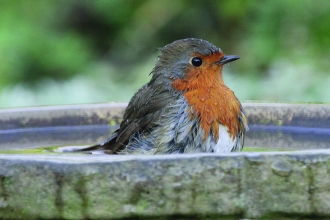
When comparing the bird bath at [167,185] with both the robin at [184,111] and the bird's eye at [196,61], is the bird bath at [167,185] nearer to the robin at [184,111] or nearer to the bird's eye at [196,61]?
the robin at [184,111]

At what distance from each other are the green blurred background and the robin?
9.38ft

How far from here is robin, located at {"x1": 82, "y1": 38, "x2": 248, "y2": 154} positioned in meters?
3.83

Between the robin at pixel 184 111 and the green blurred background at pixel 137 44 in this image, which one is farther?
the green blurred background at pixel 137 44

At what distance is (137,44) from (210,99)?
5638 millimetres

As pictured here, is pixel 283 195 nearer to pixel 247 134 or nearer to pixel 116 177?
pixel 116 177

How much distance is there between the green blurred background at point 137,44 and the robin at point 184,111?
9.38 feet

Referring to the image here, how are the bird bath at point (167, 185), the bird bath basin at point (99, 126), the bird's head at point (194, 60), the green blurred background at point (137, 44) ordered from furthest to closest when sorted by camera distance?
the green blurred background at point (137, 44), the bird's head at point (194, 60), the bird bath basin at point (99, 126), the bird bath at point (167, 185)

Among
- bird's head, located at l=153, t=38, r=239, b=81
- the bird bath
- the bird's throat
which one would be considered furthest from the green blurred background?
the bird bath

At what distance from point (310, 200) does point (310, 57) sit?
591 cm

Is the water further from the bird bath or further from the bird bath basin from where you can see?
the bird bath

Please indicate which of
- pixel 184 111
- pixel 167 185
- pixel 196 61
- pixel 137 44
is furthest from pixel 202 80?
pixel 137 44

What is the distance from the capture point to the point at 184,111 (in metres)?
3.94

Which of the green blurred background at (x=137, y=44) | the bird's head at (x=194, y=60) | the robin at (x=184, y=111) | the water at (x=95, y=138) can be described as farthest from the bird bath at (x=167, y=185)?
the green blurred background at (x=137, y=44)

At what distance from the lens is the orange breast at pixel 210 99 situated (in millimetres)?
3898
